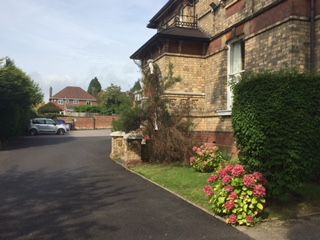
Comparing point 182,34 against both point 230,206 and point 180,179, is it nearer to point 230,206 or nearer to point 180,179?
point 180,179

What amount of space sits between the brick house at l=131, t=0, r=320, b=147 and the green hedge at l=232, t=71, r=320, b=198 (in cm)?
347

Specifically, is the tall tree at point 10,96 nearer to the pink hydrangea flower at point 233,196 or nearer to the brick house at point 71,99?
the pink hydrangea flower at point 233,196

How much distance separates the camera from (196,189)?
32.7 ft

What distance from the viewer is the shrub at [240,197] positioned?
7.18 meters

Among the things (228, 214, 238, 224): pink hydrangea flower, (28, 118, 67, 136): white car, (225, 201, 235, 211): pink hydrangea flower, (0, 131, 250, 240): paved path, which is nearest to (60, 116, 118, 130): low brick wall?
(28, 118, 67, 136): white car

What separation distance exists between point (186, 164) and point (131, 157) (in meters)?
2.28

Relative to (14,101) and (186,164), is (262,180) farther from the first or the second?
(14,101)

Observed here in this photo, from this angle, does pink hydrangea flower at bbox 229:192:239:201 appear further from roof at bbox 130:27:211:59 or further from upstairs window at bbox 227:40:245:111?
roof at bbox 130:27:211:59

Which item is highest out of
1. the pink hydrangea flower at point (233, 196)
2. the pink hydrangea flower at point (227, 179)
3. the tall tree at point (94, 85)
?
the tall tree at point (94, 85)

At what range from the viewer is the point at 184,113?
48.6 ft

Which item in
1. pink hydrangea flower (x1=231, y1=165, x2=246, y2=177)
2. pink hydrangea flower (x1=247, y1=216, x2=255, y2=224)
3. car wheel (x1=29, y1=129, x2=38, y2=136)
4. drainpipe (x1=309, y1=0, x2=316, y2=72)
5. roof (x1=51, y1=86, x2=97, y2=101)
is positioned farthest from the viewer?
roof (x1=51, y1=86, x2=97, y2=101)

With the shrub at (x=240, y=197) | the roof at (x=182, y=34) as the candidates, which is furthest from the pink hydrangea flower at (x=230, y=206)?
the roof at (x=182, y=34)

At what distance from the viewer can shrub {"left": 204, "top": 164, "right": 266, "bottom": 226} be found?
7184mm

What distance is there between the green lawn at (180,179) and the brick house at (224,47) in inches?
79.8
